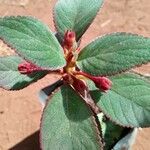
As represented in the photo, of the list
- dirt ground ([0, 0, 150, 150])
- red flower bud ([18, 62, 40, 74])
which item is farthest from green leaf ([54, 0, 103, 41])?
dirt ground ([0, 0, 150, 150])

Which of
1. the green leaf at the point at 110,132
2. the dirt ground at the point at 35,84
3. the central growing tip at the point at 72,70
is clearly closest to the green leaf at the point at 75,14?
the central growing tip at the point at 72,70

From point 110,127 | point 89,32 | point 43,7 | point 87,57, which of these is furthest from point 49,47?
point 43,7

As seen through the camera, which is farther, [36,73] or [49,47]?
[36,73]

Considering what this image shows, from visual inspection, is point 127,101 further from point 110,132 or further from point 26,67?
point 110,132

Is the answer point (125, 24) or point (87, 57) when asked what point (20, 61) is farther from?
point (125, 24)

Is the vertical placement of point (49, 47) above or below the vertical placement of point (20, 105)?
above

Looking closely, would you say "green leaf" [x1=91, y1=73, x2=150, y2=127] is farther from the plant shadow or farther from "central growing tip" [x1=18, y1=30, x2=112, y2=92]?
the plant shadow
